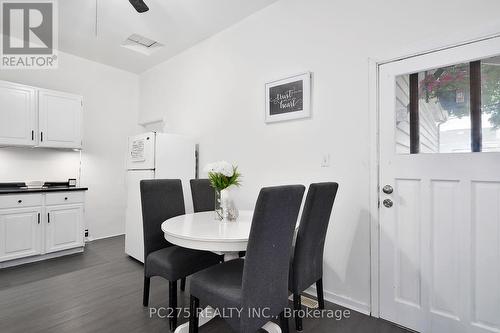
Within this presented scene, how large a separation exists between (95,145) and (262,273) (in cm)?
402

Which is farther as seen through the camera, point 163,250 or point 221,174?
point 163,250

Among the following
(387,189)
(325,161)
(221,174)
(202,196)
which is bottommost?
(202,196)

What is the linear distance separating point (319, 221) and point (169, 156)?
2.15 meters

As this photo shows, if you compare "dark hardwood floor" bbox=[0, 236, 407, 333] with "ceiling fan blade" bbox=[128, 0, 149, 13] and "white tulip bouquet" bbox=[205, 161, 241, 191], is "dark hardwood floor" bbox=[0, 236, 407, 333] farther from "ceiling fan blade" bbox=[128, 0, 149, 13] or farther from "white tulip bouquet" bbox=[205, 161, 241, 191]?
"ceiling fan blade" bbox=[128, 0, 149, 13]

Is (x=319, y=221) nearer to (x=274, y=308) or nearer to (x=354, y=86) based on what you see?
(x=274, y=308)

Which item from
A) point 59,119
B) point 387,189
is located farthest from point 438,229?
point 59,119

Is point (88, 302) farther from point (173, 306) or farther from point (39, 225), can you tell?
point (39, 225)

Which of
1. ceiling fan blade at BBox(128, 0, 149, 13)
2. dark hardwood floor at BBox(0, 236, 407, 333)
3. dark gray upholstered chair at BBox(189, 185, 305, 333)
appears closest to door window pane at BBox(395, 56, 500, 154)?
dark gray upholstered chair at BBox(189, 185, 305, 333)

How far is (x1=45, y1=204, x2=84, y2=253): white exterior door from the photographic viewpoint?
3.23m

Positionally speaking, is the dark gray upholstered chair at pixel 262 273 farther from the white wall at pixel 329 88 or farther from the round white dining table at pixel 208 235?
the white wall at pixel 329 88

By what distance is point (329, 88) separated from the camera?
230 cm

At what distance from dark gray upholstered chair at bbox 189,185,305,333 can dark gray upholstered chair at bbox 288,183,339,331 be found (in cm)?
25

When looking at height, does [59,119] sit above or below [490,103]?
above

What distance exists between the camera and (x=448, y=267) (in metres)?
1.73
